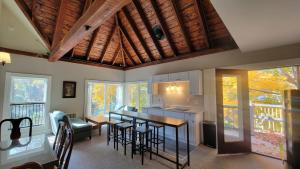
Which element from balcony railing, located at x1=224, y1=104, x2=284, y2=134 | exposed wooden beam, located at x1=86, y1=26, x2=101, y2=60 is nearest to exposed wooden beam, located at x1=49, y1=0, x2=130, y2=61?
exposed wooden beam, located at x1=86, y1=26, x2=101, y2=60

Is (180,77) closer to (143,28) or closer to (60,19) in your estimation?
(143,28)

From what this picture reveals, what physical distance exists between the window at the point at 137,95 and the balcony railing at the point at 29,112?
3.65 meters

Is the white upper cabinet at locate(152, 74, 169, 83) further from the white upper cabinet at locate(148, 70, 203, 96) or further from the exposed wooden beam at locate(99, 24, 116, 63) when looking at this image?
the exposed wooden beam at locate(99, 24, 116, 63)

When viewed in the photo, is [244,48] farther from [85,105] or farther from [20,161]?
[85,105]

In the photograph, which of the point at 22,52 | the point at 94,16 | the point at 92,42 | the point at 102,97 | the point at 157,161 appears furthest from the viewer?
the point at 102,97

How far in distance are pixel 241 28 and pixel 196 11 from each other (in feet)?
5.23

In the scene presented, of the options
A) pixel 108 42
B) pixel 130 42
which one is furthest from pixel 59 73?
pixel 130 42

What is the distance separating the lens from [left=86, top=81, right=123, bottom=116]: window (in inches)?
246

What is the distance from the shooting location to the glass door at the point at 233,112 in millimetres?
3596

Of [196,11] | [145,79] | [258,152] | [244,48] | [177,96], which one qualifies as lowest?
[258,152]

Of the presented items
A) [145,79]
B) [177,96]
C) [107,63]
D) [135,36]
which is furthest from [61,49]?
[177,96]

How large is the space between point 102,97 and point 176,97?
3.69 m

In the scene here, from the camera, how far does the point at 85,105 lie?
5988 mm

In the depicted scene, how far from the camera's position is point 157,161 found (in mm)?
3162
